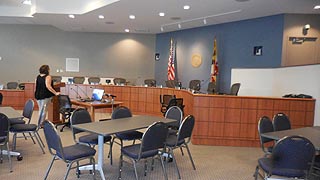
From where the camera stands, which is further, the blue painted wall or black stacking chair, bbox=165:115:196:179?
the blue painted wall

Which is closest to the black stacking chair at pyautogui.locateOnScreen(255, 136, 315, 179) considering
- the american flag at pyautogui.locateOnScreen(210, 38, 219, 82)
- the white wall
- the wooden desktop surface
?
the wooden desktop surface

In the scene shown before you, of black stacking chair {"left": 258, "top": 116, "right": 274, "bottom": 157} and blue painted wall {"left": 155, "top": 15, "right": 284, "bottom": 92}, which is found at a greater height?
blue painted wall {"left": 155, "top": 15, "right": 284, "bottom": 92}

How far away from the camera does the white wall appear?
19.0 ft

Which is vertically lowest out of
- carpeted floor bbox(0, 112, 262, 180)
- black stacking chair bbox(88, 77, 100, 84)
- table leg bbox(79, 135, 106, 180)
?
carpeted floor bbox(0, 112, 262, 180)

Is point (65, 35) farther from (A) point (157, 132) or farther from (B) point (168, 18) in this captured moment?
(A) point (157, 132)

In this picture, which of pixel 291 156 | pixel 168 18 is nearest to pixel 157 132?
pixel 291 156

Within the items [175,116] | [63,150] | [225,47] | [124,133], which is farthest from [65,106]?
[225,47]

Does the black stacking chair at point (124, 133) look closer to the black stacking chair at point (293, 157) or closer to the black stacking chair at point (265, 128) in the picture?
the black stacking chair at point (265, 128)

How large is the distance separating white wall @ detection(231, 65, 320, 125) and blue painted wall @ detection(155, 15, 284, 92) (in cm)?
24

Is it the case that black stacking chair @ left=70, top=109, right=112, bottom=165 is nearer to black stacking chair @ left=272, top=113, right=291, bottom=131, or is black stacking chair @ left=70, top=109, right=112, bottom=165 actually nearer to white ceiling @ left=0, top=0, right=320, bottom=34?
black stacking chair @ left=272, top=113, right=291, bottom=131

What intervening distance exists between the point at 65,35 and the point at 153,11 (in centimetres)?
576

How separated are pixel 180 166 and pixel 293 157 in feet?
5.92

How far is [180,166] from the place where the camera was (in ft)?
13.8

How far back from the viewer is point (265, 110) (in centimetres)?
540
